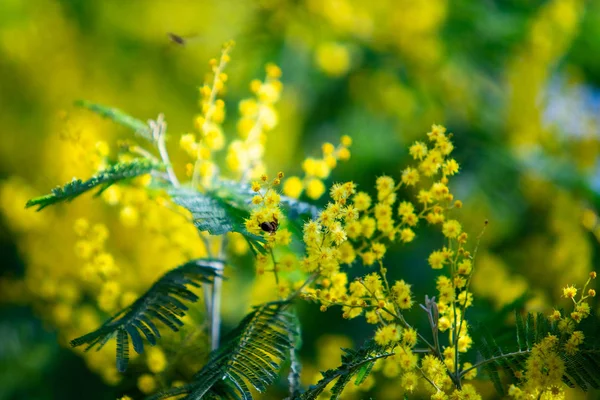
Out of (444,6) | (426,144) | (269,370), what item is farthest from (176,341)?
(444,6)

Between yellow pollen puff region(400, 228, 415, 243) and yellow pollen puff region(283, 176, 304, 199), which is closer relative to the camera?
yellow pollen puff region(400, 228, 415, 243)

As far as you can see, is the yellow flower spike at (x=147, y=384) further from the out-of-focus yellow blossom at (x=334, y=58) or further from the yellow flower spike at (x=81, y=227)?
the out-of-focus yellow blossom at (x=334, y=58)

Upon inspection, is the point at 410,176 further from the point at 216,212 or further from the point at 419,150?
the point at 216,212

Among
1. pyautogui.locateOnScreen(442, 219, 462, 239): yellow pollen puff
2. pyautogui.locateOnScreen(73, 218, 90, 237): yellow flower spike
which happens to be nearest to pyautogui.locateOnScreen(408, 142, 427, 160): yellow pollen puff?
pyautogui.locateOnScreen(442, 219, 462, 239): yellow pollen puff

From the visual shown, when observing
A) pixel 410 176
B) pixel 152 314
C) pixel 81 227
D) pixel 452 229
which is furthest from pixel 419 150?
pixel 81 227

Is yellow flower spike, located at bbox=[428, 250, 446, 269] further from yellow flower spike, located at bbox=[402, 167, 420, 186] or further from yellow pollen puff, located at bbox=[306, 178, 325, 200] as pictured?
yellow pollen puff, located at bbox=[306, 178, 325, 200]

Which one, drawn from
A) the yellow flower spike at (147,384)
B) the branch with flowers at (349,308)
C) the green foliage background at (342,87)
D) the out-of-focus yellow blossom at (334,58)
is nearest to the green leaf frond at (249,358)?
the branch with flowers at (349,308)
